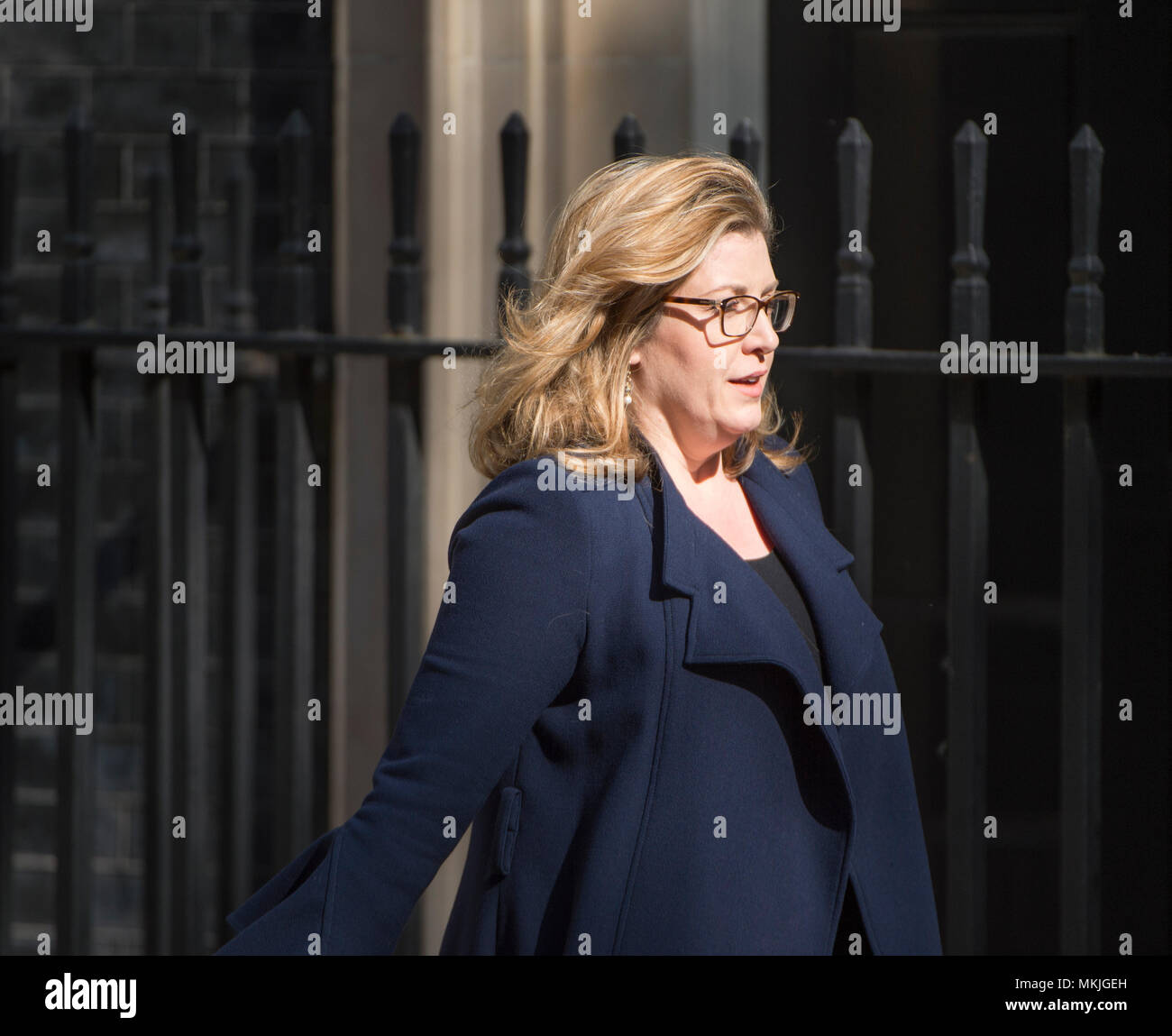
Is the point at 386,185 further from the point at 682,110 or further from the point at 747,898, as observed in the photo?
the point at 747,898

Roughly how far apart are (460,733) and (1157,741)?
7.17 feet

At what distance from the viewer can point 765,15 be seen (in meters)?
3.49

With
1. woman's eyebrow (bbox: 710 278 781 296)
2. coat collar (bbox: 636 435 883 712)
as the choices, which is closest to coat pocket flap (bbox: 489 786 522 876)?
coat collar (bbox: 636 435 883 712)

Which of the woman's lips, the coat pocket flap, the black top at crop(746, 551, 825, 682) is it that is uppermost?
the woman's lips

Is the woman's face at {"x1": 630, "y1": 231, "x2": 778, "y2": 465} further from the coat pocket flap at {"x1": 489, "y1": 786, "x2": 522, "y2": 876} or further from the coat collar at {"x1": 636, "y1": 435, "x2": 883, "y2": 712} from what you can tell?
the coat pocket flap at {"x1": 489, "y1": 786, "x2": 522, "y2": 876}

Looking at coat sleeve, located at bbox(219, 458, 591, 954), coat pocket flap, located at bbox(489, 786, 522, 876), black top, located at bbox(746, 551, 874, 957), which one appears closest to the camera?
coat sleeve, located at bbox(219, 458, 591, 954)

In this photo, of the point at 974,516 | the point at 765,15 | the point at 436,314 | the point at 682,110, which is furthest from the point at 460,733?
the point at 765,15

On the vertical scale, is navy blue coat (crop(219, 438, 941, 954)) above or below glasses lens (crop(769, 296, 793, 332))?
below

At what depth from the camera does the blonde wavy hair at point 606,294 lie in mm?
1926

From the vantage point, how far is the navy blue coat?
178 cm

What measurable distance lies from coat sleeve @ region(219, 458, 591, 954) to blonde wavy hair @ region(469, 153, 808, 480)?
0.59 feet

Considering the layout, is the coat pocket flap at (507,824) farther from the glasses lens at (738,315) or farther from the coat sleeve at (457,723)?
the glasses lens at (738,315)

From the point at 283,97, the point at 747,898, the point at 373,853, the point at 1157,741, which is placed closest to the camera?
the point at 373,853

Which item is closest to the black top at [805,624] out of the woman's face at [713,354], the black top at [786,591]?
the black top at [786,591]
